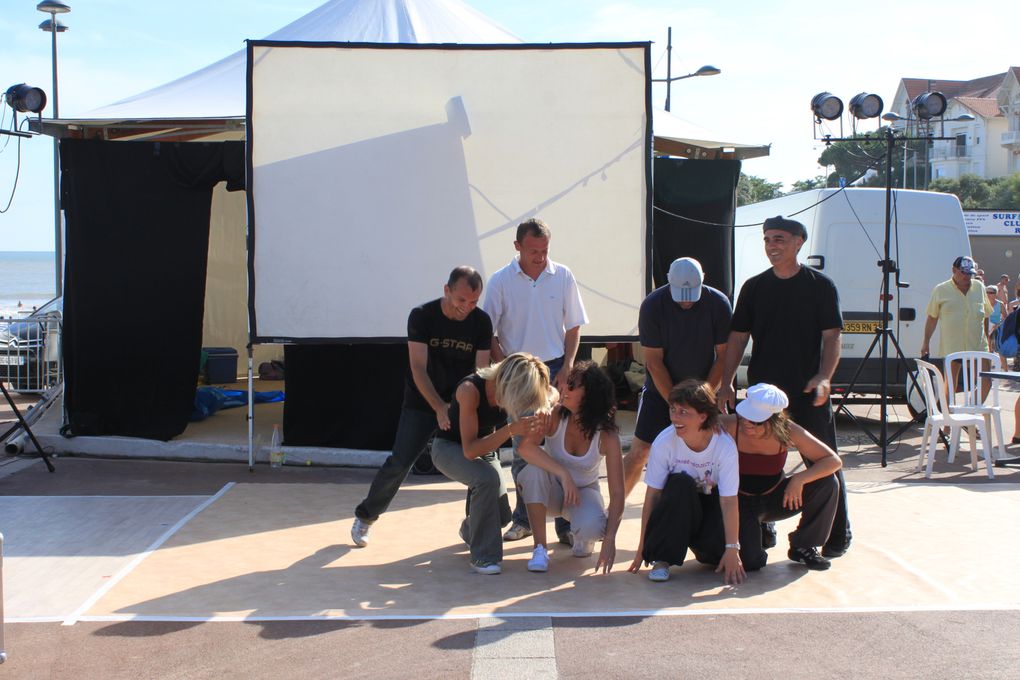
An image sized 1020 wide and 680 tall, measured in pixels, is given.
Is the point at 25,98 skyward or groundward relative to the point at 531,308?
skyward

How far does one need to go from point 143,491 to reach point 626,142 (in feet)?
14.4

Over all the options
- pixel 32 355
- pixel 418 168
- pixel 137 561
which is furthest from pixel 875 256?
pixel 32 355

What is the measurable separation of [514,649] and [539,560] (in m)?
1.10

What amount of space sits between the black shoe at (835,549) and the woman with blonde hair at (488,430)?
1.64m

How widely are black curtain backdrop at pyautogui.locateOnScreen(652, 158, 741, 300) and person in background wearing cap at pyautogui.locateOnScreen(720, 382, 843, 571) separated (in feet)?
13.2

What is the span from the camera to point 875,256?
33.8ft

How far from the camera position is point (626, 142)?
7.85m

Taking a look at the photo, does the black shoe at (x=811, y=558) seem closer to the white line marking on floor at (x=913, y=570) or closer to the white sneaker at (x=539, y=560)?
the white line marking on floor at (x=913, y=570)

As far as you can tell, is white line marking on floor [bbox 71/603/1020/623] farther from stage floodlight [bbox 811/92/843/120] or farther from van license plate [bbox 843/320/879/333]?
van license plate [bbox 843/320/879/333]

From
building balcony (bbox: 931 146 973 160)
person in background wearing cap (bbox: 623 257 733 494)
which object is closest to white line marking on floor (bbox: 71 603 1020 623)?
person in background wearing cap (bbox: 623 257 733 494)

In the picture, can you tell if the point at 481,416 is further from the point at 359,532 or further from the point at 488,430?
the point at 359,532

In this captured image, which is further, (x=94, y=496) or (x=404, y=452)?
(x=94, y=496)

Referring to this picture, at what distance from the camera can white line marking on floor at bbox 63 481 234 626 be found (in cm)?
450

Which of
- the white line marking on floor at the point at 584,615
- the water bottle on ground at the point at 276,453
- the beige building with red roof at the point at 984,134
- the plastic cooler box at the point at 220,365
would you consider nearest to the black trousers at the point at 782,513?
the white line marking on floor at the point at 584,615
